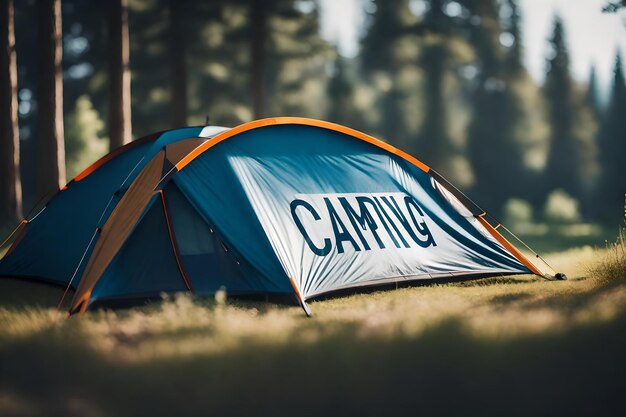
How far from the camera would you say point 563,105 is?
4238 cm

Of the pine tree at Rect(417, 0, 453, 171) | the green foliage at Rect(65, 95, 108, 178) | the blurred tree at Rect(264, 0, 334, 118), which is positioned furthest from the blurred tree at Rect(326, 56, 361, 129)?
the green foliage at Rect(65, 95, 108, 178)

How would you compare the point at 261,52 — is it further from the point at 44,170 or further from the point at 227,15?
the point at 44,170

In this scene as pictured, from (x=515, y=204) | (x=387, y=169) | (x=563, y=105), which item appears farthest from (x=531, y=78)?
(x=387, y=169)

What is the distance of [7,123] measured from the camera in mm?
15055

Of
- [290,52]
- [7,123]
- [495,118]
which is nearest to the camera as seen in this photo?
[7,123]

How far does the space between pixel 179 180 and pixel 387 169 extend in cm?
251

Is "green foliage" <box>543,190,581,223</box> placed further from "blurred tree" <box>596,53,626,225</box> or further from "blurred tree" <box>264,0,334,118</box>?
"blurred tree" <box>264,0,334,118</box>

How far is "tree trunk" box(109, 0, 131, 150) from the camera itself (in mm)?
14438

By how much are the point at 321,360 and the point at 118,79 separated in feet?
35.8

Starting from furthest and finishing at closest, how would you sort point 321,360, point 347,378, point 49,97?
point 49,97 → point 321,360 → point 347,378

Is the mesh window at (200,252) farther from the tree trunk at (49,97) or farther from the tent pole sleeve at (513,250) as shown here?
the tree trunk at (49,97)

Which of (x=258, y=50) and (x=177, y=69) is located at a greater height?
(x=258, y=50)

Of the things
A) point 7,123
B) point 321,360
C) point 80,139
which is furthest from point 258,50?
point 321,360

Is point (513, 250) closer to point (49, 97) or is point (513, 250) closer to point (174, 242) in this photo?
point (174, 242)
